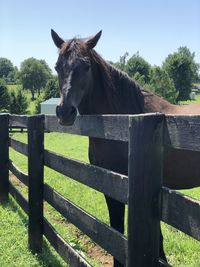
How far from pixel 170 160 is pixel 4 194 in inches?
168

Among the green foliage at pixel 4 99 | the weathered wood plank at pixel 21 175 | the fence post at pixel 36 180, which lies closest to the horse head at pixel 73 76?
the fence post at pixel 36 180

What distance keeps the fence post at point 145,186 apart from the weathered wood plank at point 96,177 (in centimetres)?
20

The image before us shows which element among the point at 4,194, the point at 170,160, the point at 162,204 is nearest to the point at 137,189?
the point at 162,204

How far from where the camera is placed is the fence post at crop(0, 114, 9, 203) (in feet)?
22.7

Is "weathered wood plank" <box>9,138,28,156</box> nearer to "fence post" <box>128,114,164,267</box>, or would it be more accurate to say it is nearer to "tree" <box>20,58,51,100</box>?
"fence post" <box>128,114,164,267</box>

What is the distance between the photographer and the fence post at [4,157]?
273 inches

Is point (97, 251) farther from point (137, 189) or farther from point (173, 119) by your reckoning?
point (173, 119)

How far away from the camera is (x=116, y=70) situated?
4.09 meters

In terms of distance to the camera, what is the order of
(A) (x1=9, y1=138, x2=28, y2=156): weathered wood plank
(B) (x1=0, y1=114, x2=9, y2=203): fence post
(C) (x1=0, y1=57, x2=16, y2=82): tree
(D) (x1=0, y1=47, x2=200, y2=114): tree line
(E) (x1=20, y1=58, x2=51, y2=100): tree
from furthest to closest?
(C) (x1=0, y1=57, x2=16, y2=82): tree < (E) (x1=20, y1=58, x2=51, y2=100): tree < (D) (x1=0, y1=47, x2=200, y2=114): tree line < (B) (x1=0, y1=114, x2=9, y2=203): fence post < (A) (x1=9, y1=138, x2=28, y2=156): weathered wood plank

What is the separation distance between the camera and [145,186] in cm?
208

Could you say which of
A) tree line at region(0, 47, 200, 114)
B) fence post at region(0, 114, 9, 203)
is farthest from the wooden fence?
tree line at region(0, 47, 200, 114)

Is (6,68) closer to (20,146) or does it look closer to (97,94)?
(20,146)

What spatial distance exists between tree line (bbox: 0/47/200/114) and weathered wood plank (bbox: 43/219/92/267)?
1707 cm

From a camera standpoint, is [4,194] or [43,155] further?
[4,194]
